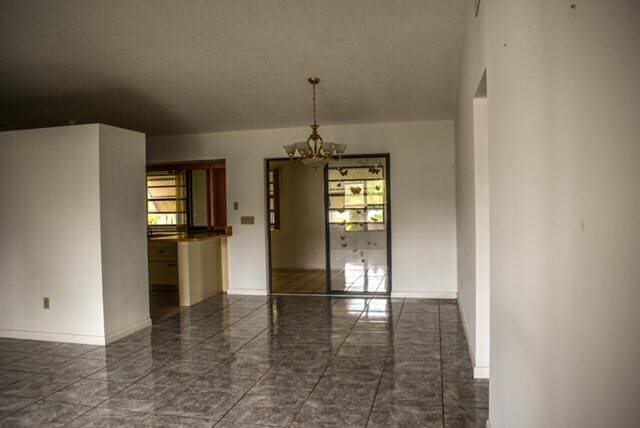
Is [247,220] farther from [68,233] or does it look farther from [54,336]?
[54,336]

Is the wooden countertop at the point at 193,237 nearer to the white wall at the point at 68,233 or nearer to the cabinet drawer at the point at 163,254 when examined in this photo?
the cabinet drawer at the point at 163,254

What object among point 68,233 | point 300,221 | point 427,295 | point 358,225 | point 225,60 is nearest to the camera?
point 225,60

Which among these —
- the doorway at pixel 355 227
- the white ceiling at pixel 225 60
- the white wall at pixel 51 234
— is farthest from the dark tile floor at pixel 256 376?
the white ceiling at pixel 225 60

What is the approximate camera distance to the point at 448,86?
199 inches

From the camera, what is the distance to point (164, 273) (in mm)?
7477

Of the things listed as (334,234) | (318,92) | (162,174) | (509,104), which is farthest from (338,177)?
(509,104)

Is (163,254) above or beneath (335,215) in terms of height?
beneath

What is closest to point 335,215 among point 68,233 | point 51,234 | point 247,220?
point 247,220

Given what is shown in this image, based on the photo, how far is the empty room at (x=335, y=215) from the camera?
1009 mm

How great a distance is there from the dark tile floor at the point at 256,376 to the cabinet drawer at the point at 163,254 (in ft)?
7.29

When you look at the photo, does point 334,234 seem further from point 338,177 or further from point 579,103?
point 579,103

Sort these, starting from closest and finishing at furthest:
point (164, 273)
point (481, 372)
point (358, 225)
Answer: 1. point (481, 372)
2. point (358, 225)
3. point (164, 273)

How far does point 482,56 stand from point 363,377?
236cm

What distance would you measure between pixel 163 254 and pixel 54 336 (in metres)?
2.89
